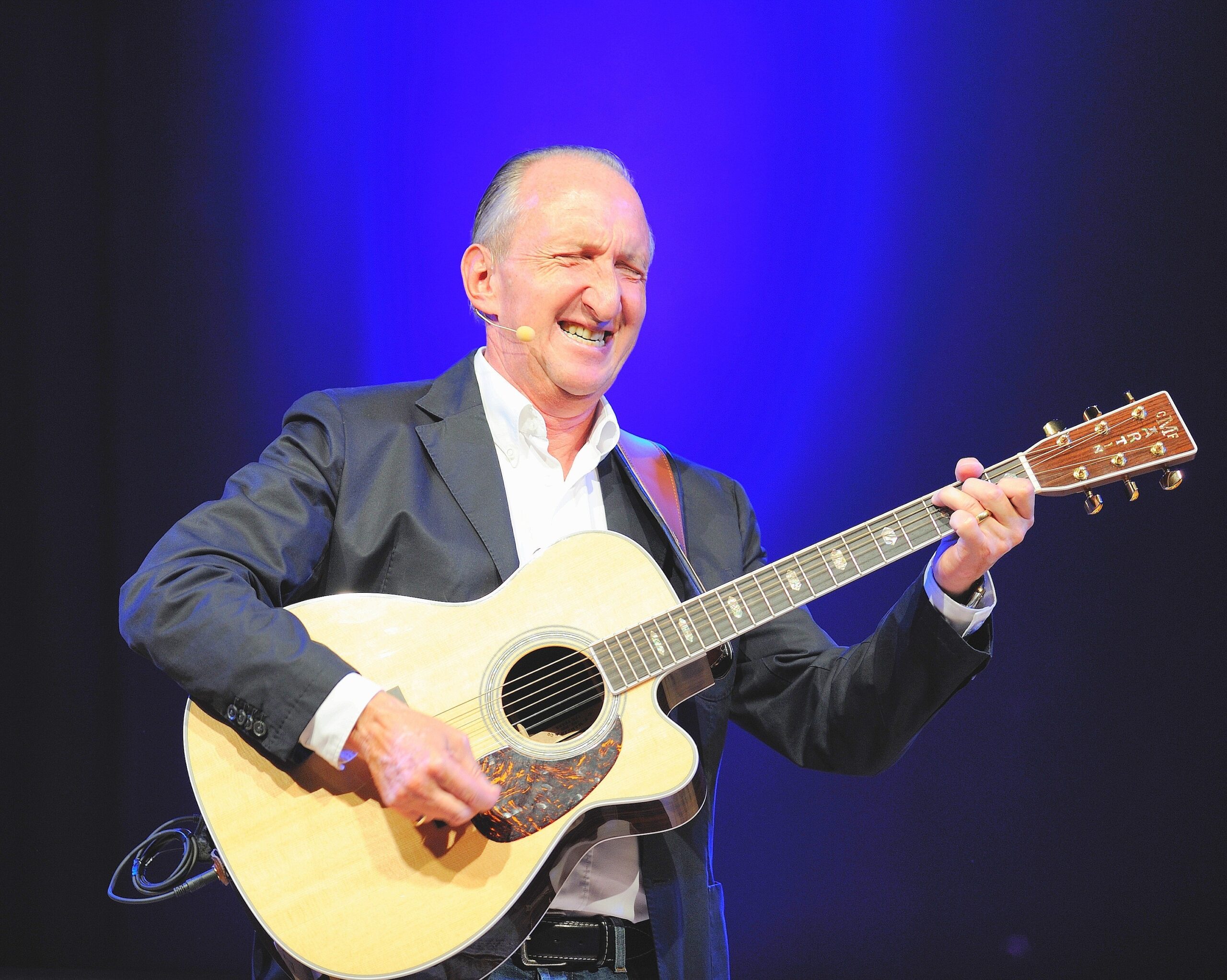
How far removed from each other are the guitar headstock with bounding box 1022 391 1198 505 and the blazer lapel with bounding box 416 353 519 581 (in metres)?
1.15

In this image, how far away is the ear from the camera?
268 cm

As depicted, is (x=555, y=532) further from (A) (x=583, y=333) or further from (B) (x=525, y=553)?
(A) (x=583, y=333)

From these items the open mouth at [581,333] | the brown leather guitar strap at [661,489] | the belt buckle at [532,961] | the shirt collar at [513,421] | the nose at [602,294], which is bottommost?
the belt buckle at [532,961]

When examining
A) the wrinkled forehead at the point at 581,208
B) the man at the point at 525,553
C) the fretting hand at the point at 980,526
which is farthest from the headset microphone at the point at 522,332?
the fretting hand at the point at 980,526

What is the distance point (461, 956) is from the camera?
1.75m

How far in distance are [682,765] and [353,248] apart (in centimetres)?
266

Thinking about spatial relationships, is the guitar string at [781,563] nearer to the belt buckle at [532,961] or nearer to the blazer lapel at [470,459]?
the blazer lapel at [470,459]

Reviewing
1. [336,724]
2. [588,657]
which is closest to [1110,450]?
[588,657]

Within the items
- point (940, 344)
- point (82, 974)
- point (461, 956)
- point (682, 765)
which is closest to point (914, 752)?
point (940, 344)

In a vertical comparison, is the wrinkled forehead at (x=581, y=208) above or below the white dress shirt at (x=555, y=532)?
above

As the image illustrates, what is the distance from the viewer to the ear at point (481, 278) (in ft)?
8.78

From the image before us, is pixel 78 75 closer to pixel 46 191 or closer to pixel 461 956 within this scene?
pixel 46 191

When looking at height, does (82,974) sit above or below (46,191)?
below

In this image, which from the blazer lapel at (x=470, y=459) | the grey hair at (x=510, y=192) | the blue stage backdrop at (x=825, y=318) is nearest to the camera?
the blazer lapel at (x=470, y=459)
